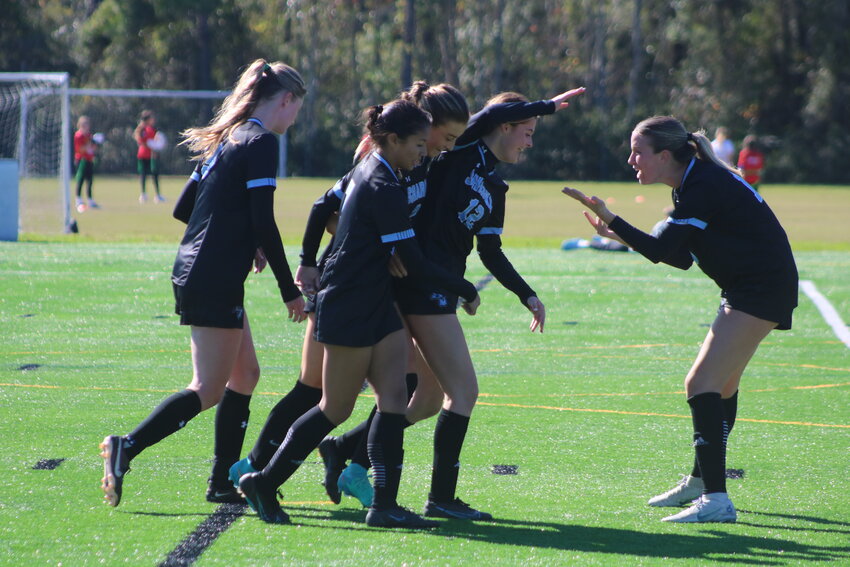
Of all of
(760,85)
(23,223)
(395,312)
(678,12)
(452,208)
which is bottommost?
(23,223)

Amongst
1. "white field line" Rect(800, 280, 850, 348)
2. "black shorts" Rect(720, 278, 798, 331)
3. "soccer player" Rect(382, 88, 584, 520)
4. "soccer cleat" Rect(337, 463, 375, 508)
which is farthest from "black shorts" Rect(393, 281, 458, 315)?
"white field line" Rect(800, 280, 850, 348)

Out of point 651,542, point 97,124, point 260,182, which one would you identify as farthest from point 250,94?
point 97,124

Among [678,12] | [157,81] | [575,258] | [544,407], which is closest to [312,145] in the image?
[157,81]

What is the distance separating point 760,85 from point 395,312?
4600 centimetres

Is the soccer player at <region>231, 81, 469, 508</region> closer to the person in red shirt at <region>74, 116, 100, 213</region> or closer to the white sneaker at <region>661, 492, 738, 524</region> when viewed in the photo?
the white sneaker at <region>661, 492, 738, 524</region>

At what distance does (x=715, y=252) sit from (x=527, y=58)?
164 feet

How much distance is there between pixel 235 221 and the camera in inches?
184

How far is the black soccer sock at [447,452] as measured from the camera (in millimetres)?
4742

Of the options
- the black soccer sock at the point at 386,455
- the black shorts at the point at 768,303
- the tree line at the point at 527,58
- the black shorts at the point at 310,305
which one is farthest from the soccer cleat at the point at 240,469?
the tree line at the point at 527,58

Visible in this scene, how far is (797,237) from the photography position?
65.9ft

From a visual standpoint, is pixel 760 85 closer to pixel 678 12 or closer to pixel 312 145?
pixel 678 12

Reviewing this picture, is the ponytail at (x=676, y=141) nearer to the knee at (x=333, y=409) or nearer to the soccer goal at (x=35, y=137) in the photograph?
the knee at (x=333, y=409)

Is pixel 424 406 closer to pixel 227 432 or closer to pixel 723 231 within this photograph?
pixel 227 432

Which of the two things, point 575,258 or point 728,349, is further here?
point 575,258
